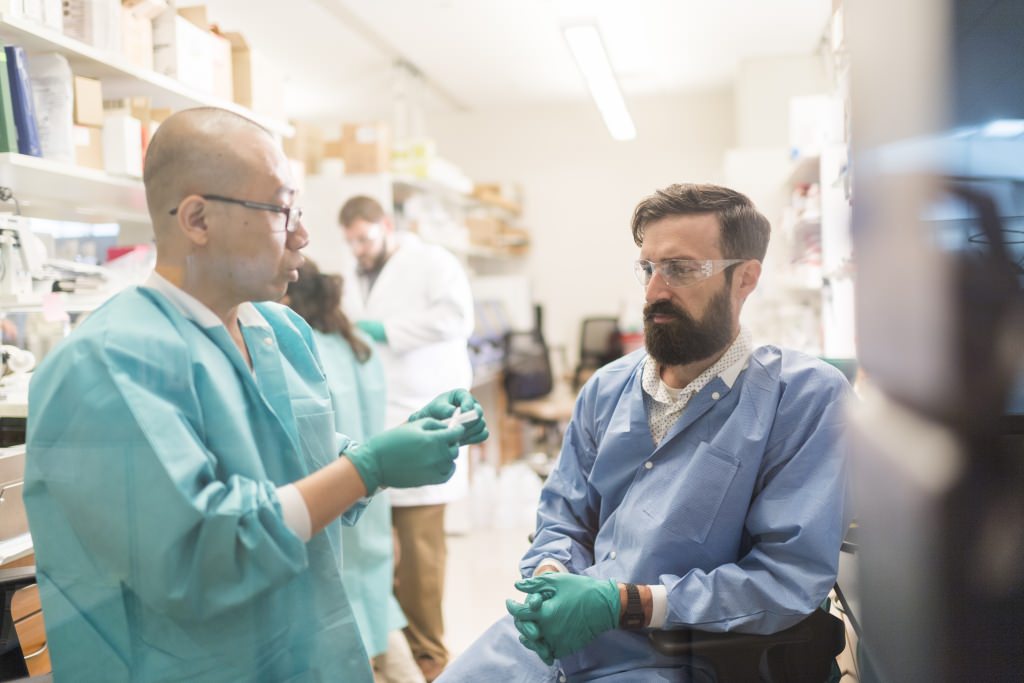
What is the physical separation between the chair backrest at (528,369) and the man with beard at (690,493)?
1046 mm

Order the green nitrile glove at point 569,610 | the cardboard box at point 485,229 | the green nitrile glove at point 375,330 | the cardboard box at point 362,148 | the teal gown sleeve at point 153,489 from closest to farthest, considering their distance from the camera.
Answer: the teal gown sleeve at point 153,489
the green nitrile glove at point 569,610
the green nitrile glove at point 375,330
the cardboard box at point 485,229
the cardboard box at point 362,148

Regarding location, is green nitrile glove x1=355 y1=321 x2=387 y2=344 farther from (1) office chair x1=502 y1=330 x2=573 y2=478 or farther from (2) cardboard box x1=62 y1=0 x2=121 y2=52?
(2) cardboard box x1=62 y1=0 x2=121 y2=52

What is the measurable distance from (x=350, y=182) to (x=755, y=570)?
9.65 ft

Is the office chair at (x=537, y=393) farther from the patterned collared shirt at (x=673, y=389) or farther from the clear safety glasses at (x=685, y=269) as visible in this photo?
the clear safety glasses at (x=685, y=269)

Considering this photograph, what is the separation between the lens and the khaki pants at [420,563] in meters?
2.47

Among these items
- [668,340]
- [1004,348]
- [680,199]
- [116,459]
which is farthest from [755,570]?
[116,459]

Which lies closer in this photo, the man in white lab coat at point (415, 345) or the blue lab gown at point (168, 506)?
the blue lab gown at point (168, 506)

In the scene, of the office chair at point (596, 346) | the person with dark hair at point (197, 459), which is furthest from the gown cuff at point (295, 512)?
the office chair at point (596, 346)

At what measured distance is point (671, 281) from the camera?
1429mm

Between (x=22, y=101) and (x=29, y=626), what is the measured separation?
3.50 feet

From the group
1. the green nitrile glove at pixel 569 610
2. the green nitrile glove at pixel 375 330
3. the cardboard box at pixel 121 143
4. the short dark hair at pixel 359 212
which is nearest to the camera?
the green nitrile glove at pixel 569 610

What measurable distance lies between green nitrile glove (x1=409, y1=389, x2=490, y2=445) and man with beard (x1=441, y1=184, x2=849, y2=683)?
0.32m

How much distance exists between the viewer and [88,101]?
2.00 metres

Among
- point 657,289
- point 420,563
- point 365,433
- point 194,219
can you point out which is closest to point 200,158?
point 194,219
